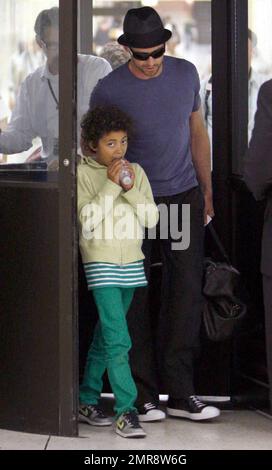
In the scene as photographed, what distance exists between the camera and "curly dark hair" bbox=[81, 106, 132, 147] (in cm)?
574

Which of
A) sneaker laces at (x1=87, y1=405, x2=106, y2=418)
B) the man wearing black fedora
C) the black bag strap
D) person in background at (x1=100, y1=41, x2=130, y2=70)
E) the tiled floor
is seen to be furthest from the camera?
person in background at (x1=100, y1=41, x2=130, y2=70)

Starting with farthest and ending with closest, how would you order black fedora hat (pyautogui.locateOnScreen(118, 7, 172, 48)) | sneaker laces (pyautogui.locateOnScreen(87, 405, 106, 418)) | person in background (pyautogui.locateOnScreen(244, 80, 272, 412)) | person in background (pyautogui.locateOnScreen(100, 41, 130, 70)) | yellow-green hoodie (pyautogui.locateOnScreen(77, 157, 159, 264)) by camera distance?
person in background (pyautogui.locateOnScreen(100, 41, 130, 70)) → sneaker laces (pyautogui.locateOnScreen(87, 405, 106, 418)) → black fedora hat (pyautogui.locateOnScreen(118, 7, 172, 48)) → yellow-green hoodie (pyautogui.locateOnScreen(77, 157, 159, 264)) → person in background (pyautogui.locateOnScreen(244, 80, 272, 412))

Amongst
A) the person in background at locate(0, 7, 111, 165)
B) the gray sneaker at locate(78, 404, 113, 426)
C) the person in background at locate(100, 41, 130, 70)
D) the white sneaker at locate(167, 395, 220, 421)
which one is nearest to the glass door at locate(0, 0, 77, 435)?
the person in background at locate(0, 7, 111, 165)

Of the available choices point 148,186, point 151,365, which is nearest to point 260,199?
point 148,186

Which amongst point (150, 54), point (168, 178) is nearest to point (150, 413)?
point (168, 178)

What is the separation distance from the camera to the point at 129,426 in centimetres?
573

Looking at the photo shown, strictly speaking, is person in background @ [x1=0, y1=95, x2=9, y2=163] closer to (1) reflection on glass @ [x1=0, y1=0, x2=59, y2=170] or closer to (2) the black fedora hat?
(1) reflection on glass @ [x1=0, y1=0, x2=59, y2=170]

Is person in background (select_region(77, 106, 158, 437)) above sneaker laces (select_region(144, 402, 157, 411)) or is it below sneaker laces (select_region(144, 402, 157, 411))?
above

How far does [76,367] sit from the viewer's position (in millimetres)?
5613

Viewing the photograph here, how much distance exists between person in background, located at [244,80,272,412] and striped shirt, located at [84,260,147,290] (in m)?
0.56

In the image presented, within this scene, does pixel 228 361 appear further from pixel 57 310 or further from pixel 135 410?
pixel 57 310

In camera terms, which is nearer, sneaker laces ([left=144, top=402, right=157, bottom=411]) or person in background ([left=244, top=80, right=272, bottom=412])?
person in background ([left=244, top=80, right=272, bottom=412])

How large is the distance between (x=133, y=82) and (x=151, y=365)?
1.32 m

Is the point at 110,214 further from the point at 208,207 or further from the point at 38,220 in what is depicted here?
the point at 208,207
